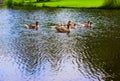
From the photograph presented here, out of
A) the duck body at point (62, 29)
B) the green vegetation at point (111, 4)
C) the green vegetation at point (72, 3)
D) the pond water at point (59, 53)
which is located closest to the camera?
→ the pond water at point (59, 53)

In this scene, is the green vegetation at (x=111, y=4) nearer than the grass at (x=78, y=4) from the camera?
Yes

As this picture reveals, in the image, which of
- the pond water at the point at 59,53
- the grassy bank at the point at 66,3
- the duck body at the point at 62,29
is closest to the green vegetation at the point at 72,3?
the grassy bank at the point at 66,3

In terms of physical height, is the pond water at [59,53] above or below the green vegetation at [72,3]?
above

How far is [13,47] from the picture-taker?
115ft

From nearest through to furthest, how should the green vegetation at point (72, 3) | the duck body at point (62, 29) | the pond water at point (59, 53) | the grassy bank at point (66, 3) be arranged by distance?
the pond water at point (59, 53) → the duck body at point (62, 29) → the green vegetation at point (72, 3) → the grassy bank at point (66, 3)

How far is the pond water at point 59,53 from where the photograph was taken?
2672 centimetres

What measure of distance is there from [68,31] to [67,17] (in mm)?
13383

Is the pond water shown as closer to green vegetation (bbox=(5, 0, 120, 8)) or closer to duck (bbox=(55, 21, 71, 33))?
duck (bbox=(55, 21, 71, 33))

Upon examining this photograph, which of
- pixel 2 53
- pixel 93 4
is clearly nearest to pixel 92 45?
pixel 2 53

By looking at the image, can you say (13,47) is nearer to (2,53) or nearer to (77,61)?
(2,53)

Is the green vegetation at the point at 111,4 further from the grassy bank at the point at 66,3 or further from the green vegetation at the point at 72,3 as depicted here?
the grassy bank at the point at 66,3

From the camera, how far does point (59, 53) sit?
108ft

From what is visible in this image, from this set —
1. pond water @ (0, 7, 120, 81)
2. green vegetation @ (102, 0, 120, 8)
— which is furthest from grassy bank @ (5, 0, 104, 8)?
pond water @ (0, 7, 120, 81)

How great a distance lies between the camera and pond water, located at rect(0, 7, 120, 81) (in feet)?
87.7
